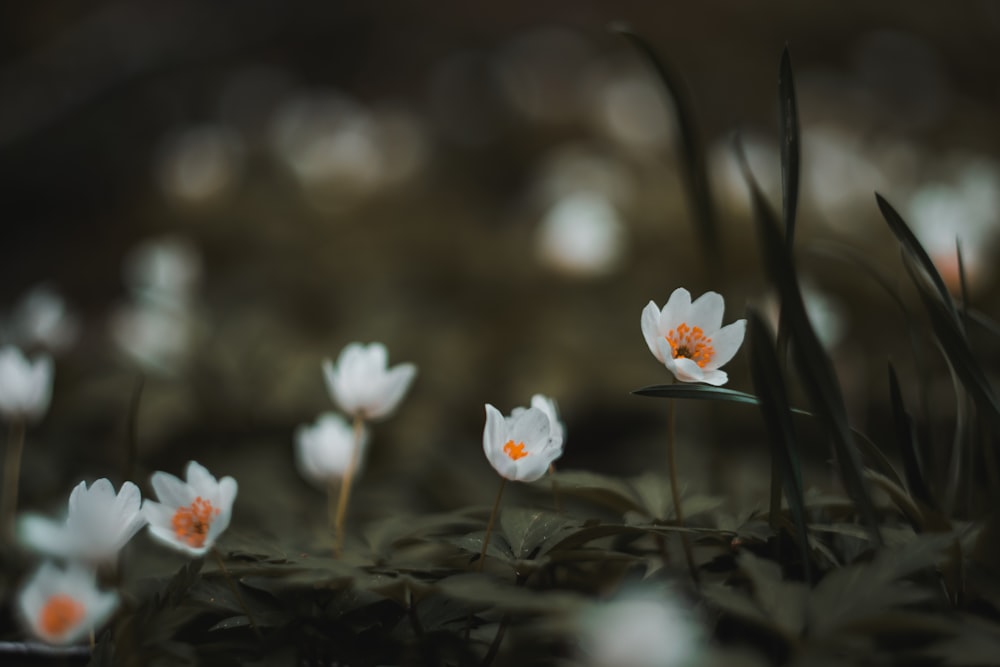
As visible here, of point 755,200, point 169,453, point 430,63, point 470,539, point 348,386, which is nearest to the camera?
point 755,200

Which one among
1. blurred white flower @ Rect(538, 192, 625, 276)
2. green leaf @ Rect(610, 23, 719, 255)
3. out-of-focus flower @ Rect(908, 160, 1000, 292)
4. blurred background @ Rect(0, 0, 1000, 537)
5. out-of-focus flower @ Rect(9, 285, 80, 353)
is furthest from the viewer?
blurred white flower @ Rect(538, 192, 625, 276)

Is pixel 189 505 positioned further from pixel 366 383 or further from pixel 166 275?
pixel 166 275

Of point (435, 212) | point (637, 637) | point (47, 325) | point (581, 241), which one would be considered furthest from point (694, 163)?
point (435, 212)

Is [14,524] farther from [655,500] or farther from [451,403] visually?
[451,403]

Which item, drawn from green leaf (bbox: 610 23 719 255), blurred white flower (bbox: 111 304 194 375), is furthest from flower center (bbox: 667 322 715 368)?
blurred white flower (bbox: 111 304 194 375)

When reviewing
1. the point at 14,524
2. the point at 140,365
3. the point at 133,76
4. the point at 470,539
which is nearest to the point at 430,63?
the point at 133,76

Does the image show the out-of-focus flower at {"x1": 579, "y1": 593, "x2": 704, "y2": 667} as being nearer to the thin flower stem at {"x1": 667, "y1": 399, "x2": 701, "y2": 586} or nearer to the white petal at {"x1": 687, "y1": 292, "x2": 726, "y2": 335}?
the thin flower stem at {"x1": 667, "y1": 399, "x2": 701, "y2": 586}

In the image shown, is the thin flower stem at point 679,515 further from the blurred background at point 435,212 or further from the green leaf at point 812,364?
the blurred background at point 435,212
